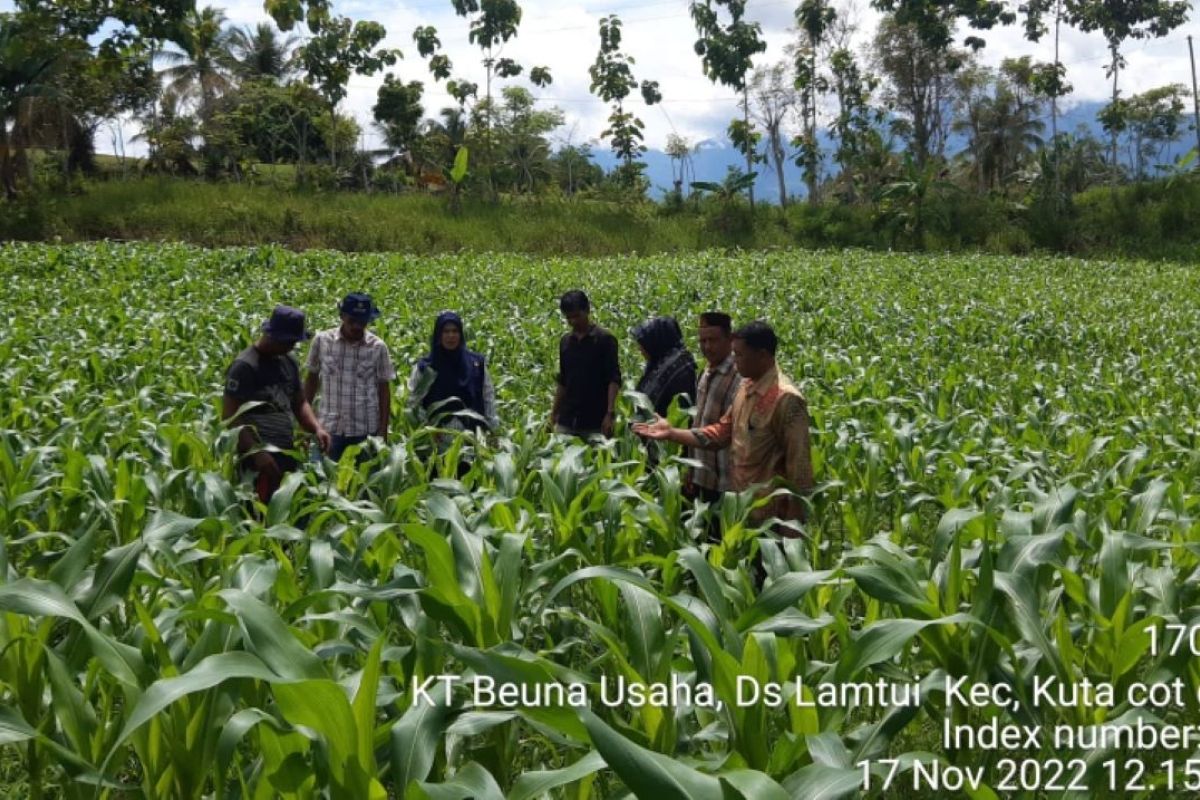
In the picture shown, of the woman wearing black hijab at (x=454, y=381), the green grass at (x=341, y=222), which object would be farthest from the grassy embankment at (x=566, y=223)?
the woman wearing black hijab at (x=454, y=381)

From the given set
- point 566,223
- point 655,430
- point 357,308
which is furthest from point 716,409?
point 566,223

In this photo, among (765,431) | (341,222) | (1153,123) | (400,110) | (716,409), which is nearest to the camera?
(765,431)

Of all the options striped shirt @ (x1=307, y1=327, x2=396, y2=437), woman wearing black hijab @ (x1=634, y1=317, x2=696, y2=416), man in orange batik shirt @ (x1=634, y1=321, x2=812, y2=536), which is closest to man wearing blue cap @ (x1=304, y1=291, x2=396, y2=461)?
striped shirt @ (x1=307, y1=327, x2=396, y2=437)

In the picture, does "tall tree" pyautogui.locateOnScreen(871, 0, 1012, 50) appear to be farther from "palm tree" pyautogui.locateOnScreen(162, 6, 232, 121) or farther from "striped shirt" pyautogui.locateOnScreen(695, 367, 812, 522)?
"striped shirt" pyautogui.locateOnScreen(695, 367, 812, 522)

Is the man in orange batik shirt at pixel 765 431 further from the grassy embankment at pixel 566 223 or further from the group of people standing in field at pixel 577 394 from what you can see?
the grassy embankment at pixel 566 223

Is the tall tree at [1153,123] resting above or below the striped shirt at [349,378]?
above

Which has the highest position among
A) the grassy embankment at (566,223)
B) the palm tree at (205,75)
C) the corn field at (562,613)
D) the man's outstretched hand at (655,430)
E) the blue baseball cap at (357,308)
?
the palm tree at (205,75)

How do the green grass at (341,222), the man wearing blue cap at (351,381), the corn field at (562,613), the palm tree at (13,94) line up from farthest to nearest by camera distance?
1. the palm tree at (13,94)
2. the green grass at (341,222)
3. the man wearing blue cap at (351,381)
4. the corn field at (562,613)

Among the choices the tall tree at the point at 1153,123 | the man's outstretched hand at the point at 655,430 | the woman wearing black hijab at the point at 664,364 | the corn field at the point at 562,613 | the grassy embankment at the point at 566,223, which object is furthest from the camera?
the tall tree at the point at 1153,123

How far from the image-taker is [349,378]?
18.4ft

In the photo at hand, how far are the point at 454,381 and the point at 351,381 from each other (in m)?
0.66

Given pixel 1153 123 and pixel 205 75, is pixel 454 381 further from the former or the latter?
pixel 1153 123

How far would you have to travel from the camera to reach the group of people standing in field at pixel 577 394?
13.6ft

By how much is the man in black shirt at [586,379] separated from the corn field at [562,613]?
284 millimetres
